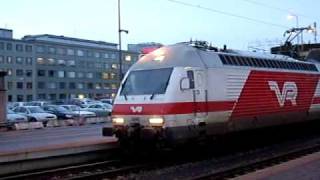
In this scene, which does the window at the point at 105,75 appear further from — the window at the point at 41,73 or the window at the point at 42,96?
the window at the point at 42,96

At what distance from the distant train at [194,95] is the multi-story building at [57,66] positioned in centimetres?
9061

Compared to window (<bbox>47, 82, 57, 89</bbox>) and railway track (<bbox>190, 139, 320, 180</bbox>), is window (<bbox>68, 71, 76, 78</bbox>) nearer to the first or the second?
window (<bbox>47, 82, 57, 89</bbox>)

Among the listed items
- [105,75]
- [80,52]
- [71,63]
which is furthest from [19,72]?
[105,75]

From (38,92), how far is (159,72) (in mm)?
101116

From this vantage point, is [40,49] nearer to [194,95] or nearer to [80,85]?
[80,85]

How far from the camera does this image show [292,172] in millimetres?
13023

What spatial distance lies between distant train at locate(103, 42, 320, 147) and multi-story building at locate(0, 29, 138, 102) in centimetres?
9061

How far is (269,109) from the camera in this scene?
20.2 metres

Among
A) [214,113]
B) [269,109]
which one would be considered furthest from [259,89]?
[214,113]

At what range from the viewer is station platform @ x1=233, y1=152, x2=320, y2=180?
12328 millimetres

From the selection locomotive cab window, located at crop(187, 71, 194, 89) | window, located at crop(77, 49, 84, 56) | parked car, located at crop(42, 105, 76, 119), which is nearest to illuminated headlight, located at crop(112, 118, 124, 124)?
locomotive cab window, located at crop(187, 71, 194, 89)

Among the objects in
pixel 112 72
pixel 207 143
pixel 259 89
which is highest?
pixel 112 72

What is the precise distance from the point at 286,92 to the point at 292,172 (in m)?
9.00

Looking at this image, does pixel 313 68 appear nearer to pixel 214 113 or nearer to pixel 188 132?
pixel 214 113
